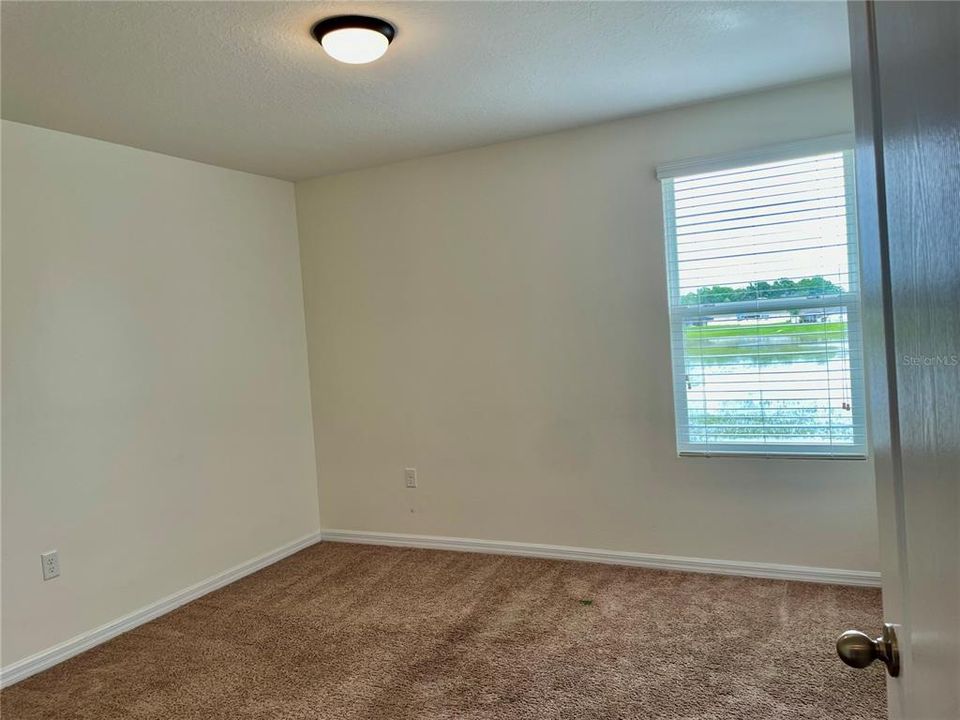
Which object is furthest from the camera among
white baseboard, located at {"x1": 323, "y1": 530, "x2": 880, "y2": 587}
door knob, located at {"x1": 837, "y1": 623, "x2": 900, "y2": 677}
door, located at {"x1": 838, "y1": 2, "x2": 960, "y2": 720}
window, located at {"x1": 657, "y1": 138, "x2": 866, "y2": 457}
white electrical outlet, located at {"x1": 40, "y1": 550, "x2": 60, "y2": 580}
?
white baseboard, located at {"x1": 323, "y1": 530, "x2": 880, "y2": 587}

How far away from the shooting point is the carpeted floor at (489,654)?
2.27 m

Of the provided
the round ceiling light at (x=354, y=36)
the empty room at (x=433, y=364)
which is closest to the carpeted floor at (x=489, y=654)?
the empty room at (x=433, y=364)

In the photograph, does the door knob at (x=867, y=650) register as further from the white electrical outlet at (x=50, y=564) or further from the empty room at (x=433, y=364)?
the white electrical outlet at (x=50, y=564)

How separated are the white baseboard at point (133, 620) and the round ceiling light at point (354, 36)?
8.87 ft

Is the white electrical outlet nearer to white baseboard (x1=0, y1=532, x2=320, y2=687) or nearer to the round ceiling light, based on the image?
white baseboard (x1=0, y1=532, x2=320, y2=687)

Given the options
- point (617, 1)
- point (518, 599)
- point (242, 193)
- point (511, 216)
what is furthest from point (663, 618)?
point (242, 193)

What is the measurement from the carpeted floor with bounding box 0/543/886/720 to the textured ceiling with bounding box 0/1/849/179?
231 centimetres

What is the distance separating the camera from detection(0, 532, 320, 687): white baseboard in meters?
2.71

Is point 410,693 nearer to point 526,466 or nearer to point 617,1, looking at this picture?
point 526,466

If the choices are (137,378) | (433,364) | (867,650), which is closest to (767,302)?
(433,364)

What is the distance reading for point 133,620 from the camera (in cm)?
315

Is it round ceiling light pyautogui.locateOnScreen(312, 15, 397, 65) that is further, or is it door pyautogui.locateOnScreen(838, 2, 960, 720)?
round ceiling light pyautogui.locateOnScreen(312, 15, 397, 65)

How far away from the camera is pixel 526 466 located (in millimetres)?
3746

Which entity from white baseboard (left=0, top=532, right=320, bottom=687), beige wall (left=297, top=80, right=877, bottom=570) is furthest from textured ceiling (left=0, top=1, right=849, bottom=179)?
white baseboard (left=0, top=532, right=320, bottom=687)
